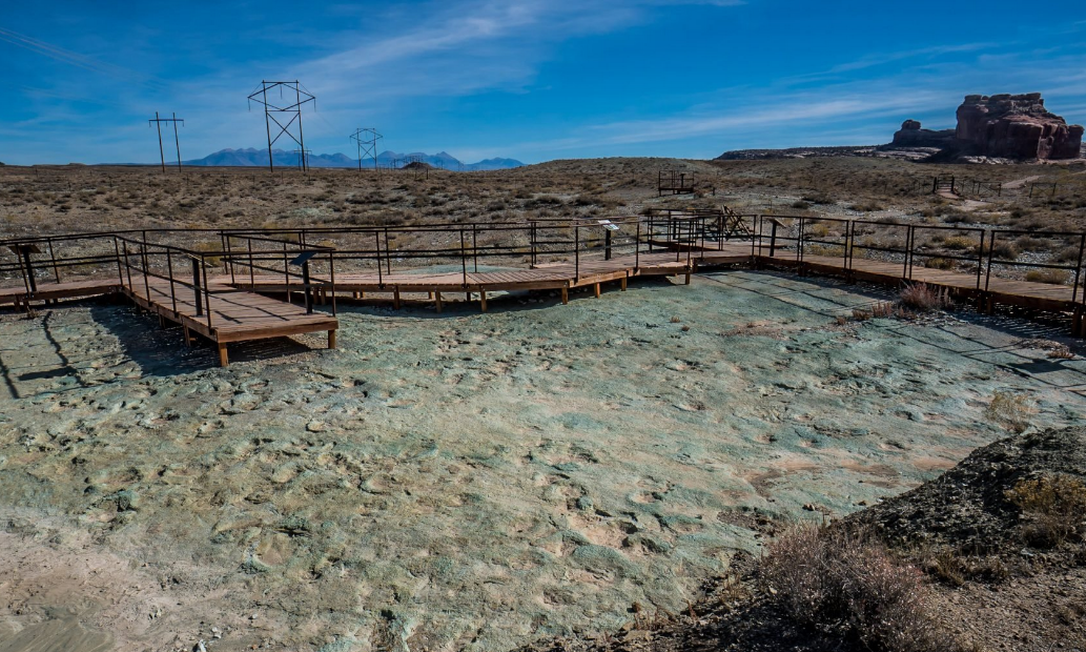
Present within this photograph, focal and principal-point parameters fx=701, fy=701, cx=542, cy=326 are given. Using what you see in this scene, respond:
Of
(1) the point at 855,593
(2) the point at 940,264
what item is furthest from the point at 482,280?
(2) the point at 940,264

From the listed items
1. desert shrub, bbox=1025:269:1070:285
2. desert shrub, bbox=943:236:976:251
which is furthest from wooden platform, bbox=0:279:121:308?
desert shrub, bbox=943:236:976:251

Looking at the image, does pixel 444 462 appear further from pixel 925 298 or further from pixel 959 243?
pixel 959 243

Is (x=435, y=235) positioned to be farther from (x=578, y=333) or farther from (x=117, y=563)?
(x=117, y=563)

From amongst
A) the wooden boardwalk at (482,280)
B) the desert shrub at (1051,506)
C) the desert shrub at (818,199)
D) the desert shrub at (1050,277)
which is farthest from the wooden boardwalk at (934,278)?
the desert shrub at (818,199)

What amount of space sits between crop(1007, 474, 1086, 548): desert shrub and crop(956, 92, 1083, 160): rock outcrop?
466ft

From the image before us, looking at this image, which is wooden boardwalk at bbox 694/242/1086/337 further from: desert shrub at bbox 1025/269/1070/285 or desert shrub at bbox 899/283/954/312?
desert shrub at bbox 1025/269/1070/285

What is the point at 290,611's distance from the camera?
4.19 meters

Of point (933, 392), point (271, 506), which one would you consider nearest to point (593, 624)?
point (271, 506)

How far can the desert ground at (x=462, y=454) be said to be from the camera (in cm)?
429

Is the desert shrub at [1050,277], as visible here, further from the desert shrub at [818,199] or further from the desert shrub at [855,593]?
the desert shrub at [818,199]

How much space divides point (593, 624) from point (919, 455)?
4.22 m

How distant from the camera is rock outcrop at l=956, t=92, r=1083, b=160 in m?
120

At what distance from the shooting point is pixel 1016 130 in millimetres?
120438

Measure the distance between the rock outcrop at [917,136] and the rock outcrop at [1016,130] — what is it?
13999 millimetres
